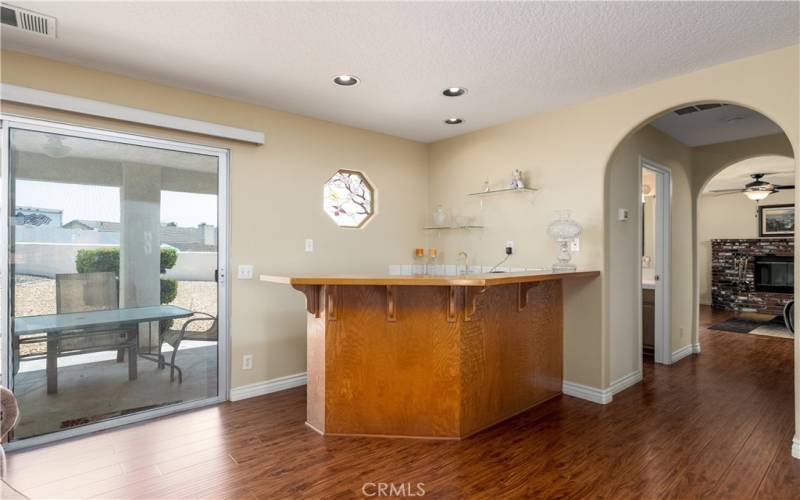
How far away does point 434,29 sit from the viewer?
2330mm

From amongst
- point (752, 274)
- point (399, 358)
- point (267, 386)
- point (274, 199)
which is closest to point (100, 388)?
point (267, 386)

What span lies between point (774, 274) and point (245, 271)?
9.55 m

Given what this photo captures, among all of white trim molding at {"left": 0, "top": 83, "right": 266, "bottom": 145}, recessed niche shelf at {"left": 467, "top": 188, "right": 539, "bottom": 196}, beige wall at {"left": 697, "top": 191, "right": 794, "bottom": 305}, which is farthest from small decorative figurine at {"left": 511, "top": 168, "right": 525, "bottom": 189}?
beige wall at {"left": 697, "top": 191, "right": 794, "bottom": 305}

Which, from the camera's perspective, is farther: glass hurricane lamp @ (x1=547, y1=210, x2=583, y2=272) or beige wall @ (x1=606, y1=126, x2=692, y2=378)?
beige wall @ (x1=606, y1=126, x2=692, y2=378)

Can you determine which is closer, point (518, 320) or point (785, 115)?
point (785, 115)

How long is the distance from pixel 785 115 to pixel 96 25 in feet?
13.2

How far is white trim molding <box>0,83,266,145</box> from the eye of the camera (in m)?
2.53

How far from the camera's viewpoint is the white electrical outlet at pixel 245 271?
3451 mm

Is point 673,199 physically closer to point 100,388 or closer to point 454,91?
point 454,91

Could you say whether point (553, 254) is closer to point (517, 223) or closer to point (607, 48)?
point (517, 223)

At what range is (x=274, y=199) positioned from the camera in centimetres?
366

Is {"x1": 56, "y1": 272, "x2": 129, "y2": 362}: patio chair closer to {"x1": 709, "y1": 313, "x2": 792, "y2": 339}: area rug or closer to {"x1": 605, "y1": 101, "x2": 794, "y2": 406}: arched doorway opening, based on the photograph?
{"x1": 605, "y1": 101, "x2": 794, "y2": 406}: arched doorway opening

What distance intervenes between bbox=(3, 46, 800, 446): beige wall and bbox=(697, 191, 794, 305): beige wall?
6407 millimetres

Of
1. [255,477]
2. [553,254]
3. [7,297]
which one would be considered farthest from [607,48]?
[7,297]
